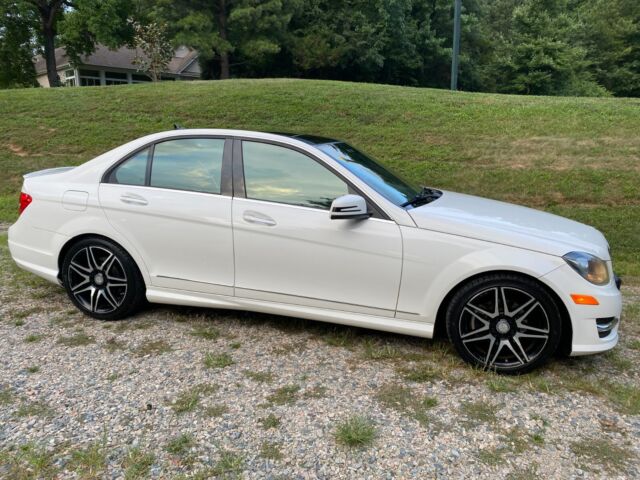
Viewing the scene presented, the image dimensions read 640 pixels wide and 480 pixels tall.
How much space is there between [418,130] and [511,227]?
8.27m

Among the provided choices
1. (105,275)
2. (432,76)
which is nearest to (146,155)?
(105,275)

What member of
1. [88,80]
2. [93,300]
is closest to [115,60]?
[88,80]

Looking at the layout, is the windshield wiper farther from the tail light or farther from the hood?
the tail light

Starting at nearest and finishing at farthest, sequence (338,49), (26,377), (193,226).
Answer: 1. (26,377)
2. (193,226)
3. (338,49)

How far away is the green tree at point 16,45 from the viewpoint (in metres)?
28.7

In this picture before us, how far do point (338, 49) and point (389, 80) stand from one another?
6.02 m

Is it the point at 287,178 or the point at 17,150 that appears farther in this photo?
the point at 17,150

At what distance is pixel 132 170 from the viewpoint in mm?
3859

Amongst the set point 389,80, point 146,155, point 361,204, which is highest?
point 389,80

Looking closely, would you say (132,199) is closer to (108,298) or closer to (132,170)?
(132,170)

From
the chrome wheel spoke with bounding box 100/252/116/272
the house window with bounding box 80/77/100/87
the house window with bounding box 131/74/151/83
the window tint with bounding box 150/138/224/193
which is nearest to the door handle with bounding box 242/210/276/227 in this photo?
the window tint with bounding box 150/138/224/193

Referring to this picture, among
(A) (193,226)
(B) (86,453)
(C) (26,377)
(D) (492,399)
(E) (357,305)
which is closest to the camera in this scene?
(B) (86,453)

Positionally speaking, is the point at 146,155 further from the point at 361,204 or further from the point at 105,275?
the point at 361,204

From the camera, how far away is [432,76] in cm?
3581
